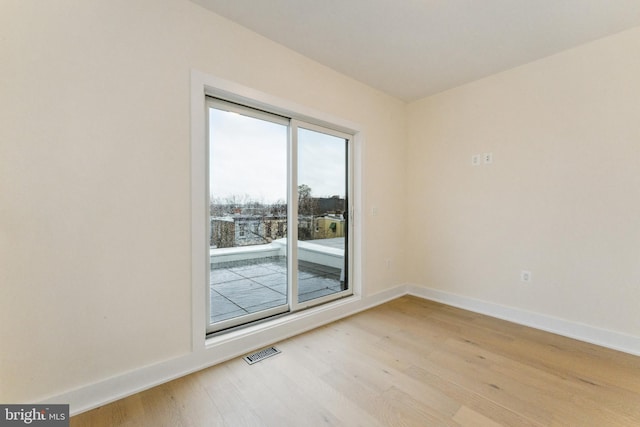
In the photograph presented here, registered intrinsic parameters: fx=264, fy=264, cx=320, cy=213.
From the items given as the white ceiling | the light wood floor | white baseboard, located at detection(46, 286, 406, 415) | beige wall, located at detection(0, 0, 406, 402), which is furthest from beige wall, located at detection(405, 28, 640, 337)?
beige wall, located at detection(0, 0, 406, 402)

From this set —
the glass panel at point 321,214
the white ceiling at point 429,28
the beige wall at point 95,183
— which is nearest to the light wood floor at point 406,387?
the beige wall at point 95,183

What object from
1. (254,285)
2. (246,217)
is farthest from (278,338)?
(246,217)

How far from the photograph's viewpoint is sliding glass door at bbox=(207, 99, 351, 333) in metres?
2.30

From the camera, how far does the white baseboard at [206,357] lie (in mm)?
1582

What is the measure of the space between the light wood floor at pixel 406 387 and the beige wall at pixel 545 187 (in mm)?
577

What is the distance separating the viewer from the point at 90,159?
63.1 inches

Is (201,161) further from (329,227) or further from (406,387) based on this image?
(406,387)

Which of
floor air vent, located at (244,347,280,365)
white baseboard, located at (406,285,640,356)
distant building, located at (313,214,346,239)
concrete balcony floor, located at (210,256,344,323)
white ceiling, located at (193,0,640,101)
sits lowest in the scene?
floor air vent, located at (244,347,280,365)

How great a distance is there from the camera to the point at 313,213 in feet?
9.66

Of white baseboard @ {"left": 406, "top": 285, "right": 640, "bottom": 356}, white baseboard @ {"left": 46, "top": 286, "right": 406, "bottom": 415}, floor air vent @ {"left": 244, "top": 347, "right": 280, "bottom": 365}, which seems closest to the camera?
white baseboard @ {"left": 46, "top": 286, "right": 406, "bottom": 415}

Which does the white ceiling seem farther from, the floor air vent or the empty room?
the floor air vent

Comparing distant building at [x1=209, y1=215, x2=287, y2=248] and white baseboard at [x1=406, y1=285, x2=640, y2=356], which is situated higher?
distant building at [x1=209, y1=215, x2=287, y2=248]

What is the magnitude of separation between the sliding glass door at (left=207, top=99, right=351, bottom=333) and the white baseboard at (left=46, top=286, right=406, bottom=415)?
6.5 inches

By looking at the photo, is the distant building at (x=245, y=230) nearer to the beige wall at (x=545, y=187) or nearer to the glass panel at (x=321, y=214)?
the glass panel at (x=321, y=214)
